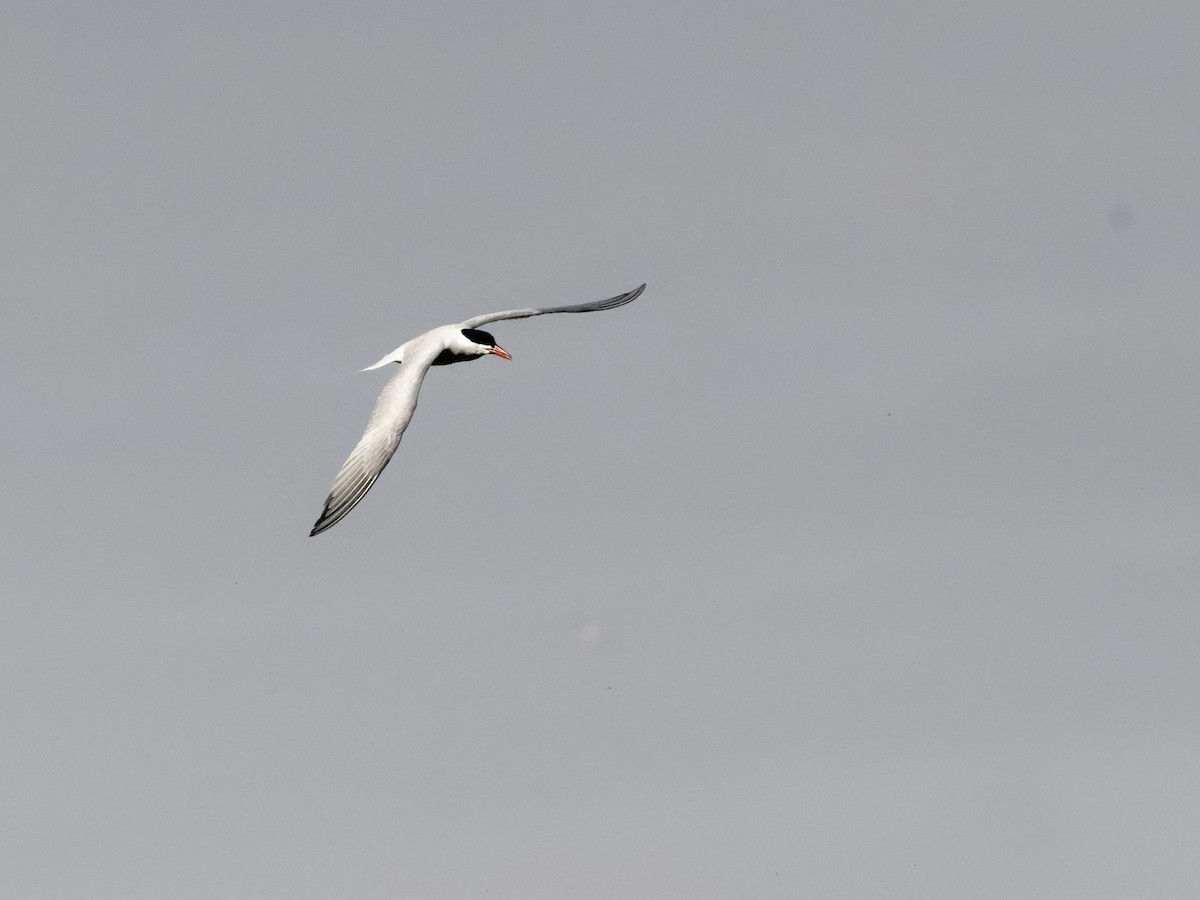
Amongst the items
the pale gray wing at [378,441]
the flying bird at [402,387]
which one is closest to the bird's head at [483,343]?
the flying bird at [402,387]

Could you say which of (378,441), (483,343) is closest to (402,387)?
(378,441)

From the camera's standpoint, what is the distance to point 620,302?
6153 cm

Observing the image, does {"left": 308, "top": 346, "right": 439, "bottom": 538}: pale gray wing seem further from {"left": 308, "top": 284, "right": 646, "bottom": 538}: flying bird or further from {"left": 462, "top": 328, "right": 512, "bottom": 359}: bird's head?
{"left": 462, "top": 328, "right": 512, "bottom": 359}: bird's head

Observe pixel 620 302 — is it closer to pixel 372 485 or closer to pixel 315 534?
pixel 372 485

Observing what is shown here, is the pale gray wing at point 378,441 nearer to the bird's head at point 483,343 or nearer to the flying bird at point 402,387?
the flying bird at point 402,387

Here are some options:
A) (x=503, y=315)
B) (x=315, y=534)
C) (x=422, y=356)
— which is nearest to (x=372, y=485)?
(x=315, y=534)

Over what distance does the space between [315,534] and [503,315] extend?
66.2ft

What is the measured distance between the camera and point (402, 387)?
49.6 meters

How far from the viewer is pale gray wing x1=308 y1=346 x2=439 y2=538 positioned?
4309 centimetres

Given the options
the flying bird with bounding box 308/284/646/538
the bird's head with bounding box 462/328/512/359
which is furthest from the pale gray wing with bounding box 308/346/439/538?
the bird's head with bounding box 462/328/512/359

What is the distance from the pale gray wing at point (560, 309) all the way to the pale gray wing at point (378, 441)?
233 inches

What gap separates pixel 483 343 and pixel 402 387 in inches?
265

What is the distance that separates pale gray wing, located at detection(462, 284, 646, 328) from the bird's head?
1.32 m

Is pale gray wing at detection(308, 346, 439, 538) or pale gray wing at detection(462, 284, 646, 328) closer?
pale gray wing at detection(308, 346, 439, 538)
